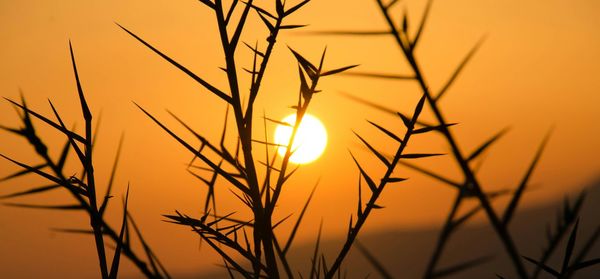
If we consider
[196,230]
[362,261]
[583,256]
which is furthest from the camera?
[362,261]

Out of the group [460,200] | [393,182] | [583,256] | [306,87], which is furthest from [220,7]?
[583,256]

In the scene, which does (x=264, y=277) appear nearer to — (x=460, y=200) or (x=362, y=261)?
(x=460, y=200)

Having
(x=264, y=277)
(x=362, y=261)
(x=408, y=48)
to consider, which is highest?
(x=362, y=261)

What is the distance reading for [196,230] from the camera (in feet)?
1.78

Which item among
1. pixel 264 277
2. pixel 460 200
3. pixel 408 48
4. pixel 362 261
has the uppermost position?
pixel 362 261

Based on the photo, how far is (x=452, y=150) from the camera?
0.64m

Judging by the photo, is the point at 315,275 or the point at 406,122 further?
the point at 315,275

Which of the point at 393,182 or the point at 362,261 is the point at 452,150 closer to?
the point at 393,182

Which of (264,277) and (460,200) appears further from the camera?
(460,200)

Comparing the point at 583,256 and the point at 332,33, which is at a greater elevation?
the point at 332,33

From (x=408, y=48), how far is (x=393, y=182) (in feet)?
0.65

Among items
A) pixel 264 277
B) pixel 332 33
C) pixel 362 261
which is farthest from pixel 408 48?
pixel 362 261

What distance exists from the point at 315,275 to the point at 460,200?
0.18 metres

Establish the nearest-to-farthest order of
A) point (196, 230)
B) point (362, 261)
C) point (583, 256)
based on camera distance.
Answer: point (196, 230) → point (583, 256) → point (362, 261)
